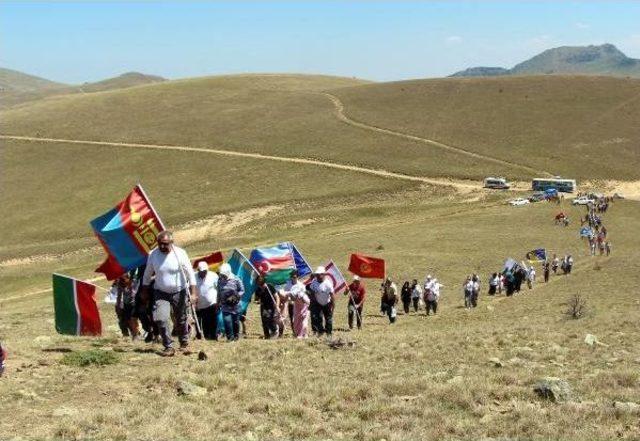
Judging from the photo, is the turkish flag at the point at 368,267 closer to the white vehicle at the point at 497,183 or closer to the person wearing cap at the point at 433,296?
the person wearing cap at the point at 433,296

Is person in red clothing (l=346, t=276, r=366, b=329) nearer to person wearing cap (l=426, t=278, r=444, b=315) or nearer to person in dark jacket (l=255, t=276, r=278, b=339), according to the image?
person in dark jacket (l=255, t=276, r=278, b=339)

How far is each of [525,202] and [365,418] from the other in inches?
2598

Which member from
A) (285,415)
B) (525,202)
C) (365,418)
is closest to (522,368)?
(365,418)

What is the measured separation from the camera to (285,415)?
10602mm

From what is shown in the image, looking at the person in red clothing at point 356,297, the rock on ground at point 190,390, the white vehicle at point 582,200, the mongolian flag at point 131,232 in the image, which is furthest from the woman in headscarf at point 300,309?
the white vehicle at point 582,200

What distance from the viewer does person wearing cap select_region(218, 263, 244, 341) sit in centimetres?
1803

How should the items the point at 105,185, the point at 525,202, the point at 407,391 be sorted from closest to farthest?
the point at 407,391, the point at 525,202, the point at 105,185

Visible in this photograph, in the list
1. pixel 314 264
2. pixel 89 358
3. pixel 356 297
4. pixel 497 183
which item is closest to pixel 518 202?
pixel 497 183

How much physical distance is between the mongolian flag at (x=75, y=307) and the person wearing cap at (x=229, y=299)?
3.10 m

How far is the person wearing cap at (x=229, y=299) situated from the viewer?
18.0m

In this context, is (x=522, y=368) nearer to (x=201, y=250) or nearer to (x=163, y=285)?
(x=163, y=285)

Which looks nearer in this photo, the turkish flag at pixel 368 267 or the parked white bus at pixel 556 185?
the turkish flag at pixel 368 267

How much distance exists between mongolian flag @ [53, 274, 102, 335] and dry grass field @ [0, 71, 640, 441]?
29.1 inches

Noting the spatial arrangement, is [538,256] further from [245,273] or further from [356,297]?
[245,273]
